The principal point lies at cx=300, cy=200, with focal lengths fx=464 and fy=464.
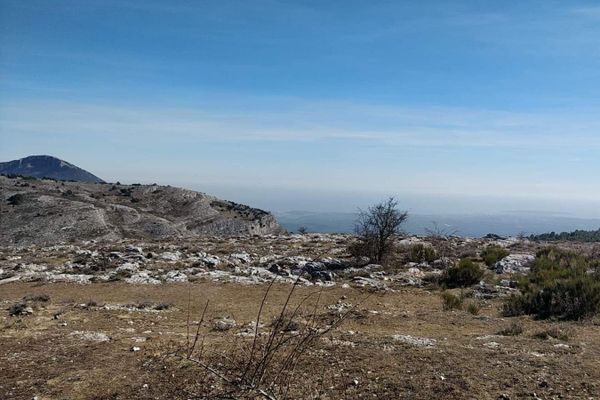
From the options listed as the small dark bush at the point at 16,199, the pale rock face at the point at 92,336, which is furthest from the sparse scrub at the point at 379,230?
the small dark bush at the point at 16,199

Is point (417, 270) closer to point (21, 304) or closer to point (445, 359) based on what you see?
point (445, 359)

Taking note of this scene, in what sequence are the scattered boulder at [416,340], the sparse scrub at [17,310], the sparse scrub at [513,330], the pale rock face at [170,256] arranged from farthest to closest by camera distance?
the pale rock face at [170,256] → the sparse scrub at [17,310] → the sparse scrub at [513,330] → the scattered boulder at [416,340]

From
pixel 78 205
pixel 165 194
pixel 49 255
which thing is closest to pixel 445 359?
pixel 49 255

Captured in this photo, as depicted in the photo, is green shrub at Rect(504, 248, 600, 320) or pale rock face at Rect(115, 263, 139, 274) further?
pale rock face at Rect(115, 263, 139, 274)

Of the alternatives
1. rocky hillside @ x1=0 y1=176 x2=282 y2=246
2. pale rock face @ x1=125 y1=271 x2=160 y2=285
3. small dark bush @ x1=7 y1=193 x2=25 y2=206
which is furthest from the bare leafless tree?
small dark bush @ x1=7 y1=193 x2=25 y2=206

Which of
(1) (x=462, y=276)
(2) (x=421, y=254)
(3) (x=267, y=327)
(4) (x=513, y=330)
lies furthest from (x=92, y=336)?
(2) (x=421, y=254)

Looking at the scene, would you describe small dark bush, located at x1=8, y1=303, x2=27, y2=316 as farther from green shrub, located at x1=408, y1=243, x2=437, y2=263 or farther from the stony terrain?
green shrub, located at x1=408, y1=243, x2=437, y2=263

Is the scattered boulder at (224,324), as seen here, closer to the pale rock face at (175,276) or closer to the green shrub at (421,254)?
the pale rock face at (175,276)

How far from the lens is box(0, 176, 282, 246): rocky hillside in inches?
1957

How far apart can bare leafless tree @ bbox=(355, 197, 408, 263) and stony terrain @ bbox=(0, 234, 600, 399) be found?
5.27ft

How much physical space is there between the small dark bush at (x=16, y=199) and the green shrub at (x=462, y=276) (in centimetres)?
5618

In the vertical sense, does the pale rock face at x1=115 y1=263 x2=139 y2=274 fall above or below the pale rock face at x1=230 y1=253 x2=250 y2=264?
below

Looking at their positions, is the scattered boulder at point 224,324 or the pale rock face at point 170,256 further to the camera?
the pale rock face at point 170,256

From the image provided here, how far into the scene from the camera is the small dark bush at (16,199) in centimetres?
5772
